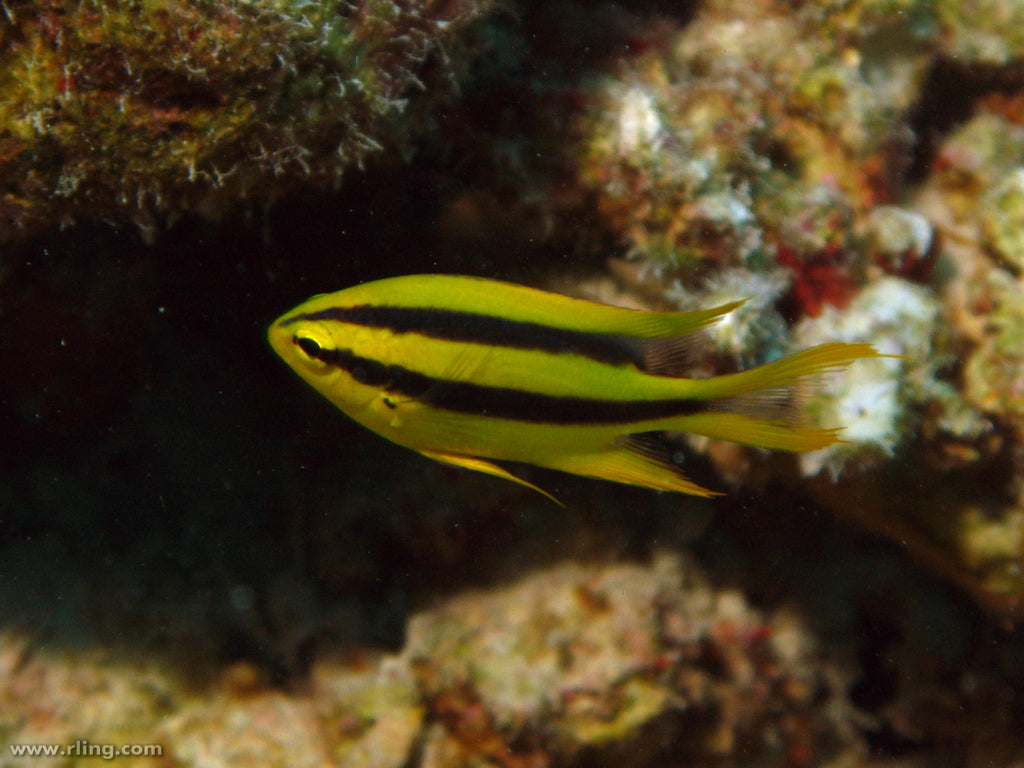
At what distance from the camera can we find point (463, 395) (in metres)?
2.47

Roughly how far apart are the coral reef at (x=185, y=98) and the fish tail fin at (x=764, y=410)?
1979mm

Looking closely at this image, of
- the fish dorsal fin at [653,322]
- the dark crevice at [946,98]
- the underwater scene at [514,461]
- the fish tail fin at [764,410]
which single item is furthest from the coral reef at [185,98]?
the dark crevice at [946,98]

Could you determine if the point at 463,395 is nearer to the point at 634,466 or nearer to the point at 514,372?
the point at 514,372

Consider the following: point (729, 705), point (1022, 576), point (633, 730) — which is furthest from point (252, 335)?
point (1022, 576)

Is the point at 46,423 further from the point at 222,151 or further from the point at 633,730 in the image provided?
the point at 633,730

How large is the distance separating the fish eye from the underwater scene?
103cm

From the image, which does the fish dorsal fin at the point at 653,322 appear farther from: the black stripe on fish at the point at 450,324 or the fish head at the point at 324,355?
the fish head at the point at 324,355

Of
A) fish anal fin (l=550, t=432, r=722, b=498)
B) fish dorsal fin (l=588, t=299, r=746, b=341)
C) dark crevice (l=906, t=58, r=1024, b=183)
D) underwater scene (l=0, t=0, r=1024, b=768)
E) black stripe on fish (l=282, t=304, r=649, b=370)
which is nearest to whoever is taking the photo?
black stripe on fish (l=282, t=304, r=649, b=370)

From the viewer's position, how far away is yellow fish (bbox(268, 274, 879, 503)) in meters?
2.45

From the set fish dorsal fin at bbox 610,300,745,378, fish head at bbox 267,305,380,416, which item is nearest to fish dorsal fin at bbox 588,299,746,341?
fish dorsal fin at bbox 610,300,745,378

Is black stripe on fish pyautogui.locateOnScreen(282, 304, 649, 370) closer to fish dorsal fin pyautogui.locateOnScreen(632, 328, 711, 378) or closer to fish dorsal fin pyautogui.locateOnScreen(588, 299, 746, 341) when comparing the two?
fish dorsal fin pyautogui.locateOnScreen(588, 299, 746, 341)

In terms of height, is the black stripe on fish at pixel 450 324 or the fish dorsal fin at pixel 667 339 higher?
the black stripe on fish at pixel 450 324

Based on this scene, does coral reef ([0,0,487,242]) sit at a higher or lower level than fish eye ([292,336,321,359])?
higher

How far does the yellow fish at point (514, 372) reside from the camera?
8.04 ft
